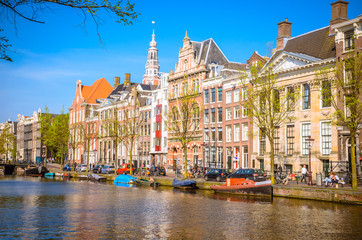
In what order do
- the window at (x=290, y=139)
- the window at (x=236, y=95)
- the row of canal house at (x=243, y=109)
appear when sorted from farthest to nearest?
the window at (x=236, y=95)
the window at (x=290, y=139)
the row of canal house at (x=243, y=109)

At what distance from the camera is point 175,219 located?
1079 inches

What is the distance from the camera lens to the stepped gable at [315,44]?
4841 cm

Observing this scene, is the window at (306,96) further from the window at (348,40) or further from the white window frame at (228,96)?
the white window frame at (228,96)

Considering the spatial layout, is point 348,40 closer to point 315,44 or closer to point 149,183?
point 315,44

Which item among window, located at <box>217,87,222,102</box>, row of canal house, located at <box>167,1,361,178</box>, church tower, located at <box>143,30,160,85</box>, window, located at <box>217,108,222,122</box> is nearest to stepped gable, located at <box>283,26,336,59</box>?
row of canal house, located at <box>167,1,361,178</box>

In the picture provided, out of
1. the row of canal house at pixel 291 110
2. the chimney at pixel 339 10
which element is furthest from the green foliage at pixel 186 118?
the chimney at pixel 339 10

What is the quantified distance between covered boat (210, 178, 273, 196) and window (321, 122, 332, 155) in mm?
10629

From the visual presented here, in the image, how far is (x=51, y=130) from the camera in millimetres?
102125

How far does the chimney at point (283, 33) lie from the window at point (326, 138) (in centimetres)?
1549

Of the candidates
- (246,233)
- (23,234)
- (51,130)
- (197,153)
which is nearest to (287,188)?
(246,233)

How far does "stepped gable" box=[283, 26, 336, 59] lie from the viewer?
159 ft

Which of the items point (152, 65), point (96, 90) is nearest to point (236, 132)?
point (96, 90)

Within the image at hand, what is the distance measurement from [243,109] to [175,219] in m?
35.3

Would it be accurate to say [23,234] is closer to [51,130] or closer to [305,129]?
[305,129]
